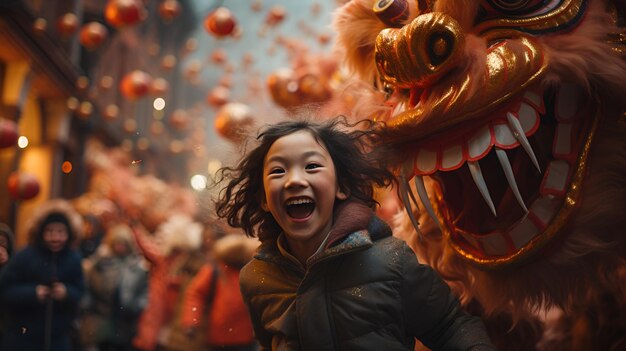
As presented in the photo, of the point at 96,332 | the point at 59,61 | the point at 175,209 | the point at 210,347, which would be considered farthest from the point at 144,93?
the point at 210,347

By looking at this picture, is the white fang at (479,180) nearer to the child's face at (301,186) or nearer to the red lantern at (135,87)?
the child's face at (301,186)

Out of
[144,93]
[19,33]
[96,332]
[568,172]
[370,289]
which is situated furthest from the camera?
[144,93]

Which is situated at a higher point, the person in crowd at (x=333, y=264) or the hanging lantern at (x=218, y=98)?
the hanging lantern at (x=218, y=98)

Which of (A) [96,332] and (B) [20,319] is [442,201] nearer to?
(B) [20,319]

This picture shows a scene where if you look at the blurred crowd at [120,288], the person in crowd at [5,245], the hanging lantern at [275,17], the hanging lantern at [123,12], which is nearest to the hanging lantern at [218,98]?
the hanging lantern at [275,17]

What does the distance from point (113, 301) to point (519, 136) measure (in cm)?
423

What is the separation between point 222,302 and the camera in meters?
4.01

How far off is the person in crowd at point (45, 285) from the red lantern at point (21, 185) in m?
0.14

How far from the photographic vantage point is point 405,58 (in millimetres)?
1670

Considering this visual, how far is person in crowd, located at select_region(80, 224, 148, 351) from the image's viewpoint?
5.06m

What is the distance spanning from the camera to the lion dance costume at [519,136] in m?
1.63

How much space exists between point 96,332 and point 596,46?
14.2 ft

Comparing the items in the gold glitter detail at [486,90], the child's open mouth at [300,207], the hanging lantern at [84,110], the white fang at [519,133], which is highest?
the hanging lantern at [84,110]

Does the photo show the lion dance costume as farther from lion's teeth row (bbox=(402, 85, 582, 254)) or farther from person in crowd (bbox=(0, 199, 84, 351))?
person in crowd (bbox=(0, 199, 84, 351))
